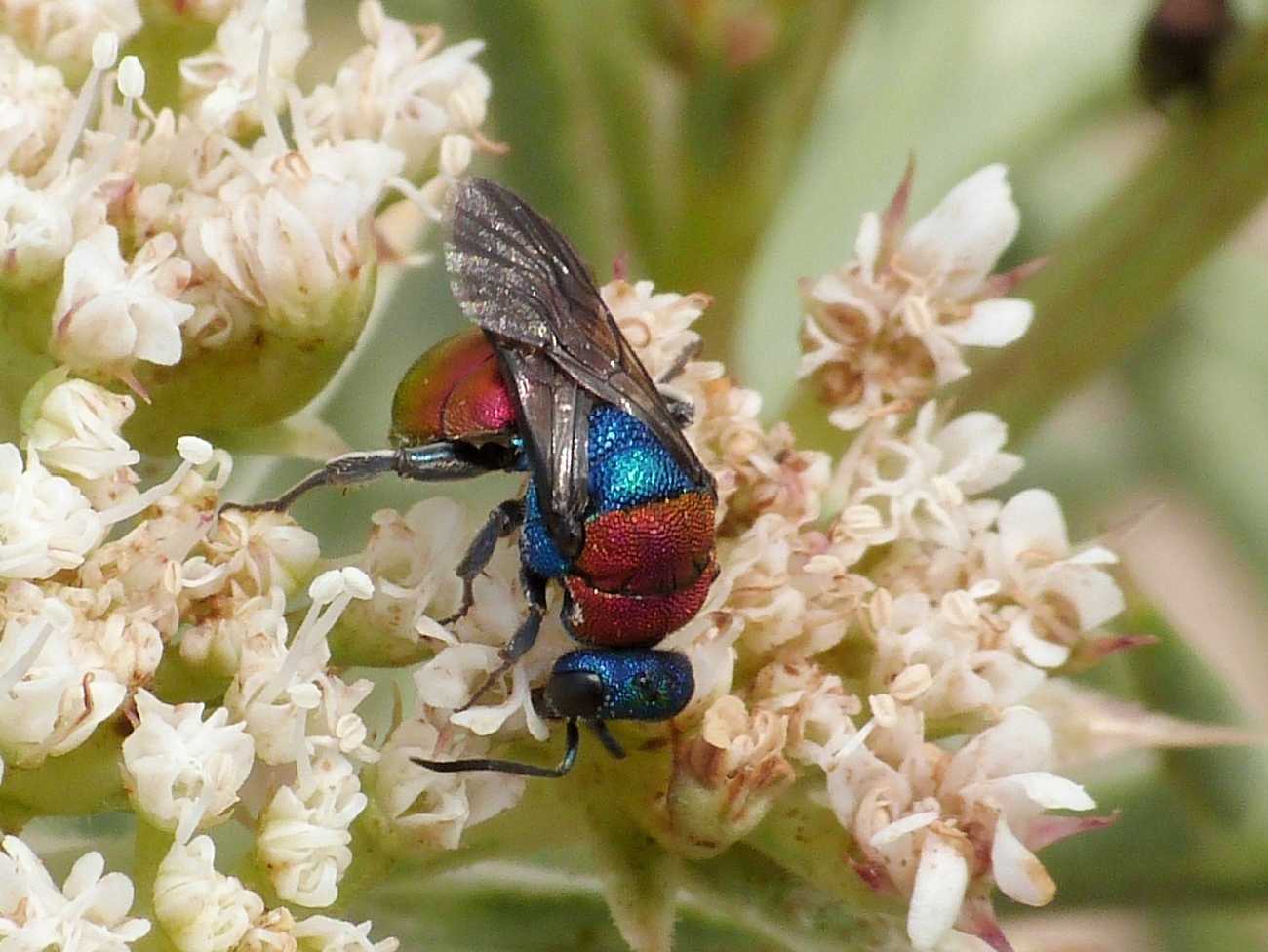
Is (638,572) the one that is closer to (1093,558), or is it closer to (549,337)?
(549,337)

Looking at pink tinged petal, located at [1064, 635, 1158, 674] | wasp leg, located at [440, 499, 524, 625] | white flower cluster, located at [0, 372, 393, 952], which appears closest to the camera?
white flower cluster, located at [0, 372, 393, 952]

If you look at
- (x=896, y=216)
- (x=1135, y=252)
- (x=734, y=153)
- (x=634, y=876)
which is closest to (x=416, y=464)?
(x=634, y=876)

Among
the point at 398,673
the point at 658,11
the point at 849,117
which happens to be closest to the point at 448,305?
the point at 849,117

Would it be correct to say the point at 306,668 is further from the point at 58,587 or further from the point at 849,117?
the point at 849,117

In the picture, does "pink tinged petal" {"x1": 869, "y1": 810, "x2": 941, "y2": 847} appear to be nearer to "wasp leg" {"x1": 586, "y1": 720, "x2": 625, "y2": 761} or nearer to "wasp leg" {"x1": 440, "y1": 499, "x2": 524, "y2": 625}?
"wasp leg" {"x1": 586, "y1": 720, "x2": 625, "y2": 761}

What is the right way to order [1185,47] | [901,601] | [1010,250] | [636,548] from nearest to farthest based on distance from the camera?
[636,548], [901,601], [1185,47], [1010,250]

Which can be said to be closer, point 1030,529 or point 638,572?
point 638,572

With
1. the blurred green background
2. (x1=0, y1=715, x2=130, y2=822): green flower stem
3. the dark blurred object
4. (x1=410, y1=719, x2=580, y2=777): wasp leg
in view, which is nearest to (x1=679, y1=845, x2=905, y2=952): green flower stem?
the blurred green background
